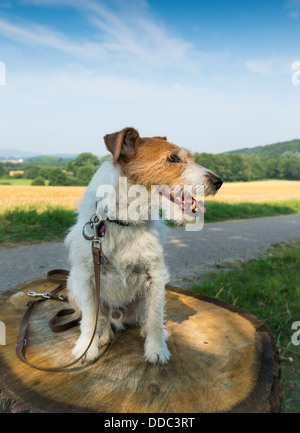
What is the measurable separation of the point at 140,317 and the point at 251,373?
106cm

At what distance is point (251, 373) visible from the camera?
2273mm

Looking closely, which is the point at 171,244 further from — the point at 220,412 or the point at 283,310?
the point at 220,412

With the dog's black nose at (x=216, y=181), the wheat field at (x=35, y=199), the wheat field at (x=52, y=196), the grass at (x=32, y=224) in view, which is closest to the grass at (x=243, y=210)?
the wheat field at (x=52, y=196)

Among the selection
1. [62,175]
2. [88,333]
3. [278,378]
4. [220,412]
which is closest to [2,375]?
[88,333]

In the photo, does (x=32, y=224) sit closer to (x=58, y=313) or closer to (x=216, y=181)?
(x=58, y=313)

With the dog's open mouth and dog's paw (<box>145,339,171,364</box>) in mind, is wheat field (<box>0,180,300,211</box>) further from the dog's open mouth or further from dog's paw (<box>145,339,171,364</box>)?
dog's paw (<box>145,339,171,364</box>)

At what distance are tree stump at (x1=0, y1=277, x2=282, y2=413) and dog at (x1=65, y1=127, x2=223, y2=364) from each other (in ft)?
0.57

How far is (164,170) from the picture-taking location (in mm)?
2621

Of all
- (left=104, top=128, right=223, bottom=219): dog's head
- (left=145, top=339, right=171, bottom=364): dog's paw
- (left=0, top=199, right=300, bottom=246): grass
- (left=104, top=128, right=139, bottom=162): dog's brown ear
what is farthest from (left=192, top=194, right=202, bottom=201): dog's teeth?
(left=0, top=199, right=300, bottom=246): grass

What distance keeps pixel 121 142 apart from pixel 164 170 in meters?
0.44

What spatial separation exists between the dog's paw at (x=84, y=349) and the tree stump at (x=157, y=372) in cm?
6

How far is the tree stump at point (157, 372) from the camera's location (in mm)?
1941

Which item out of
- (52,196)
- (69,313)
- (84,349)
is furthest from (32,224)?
(84,349)

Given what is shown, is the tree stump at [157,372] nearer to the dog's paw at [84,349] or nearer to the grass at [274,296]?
the dog's paw at [84,349]
